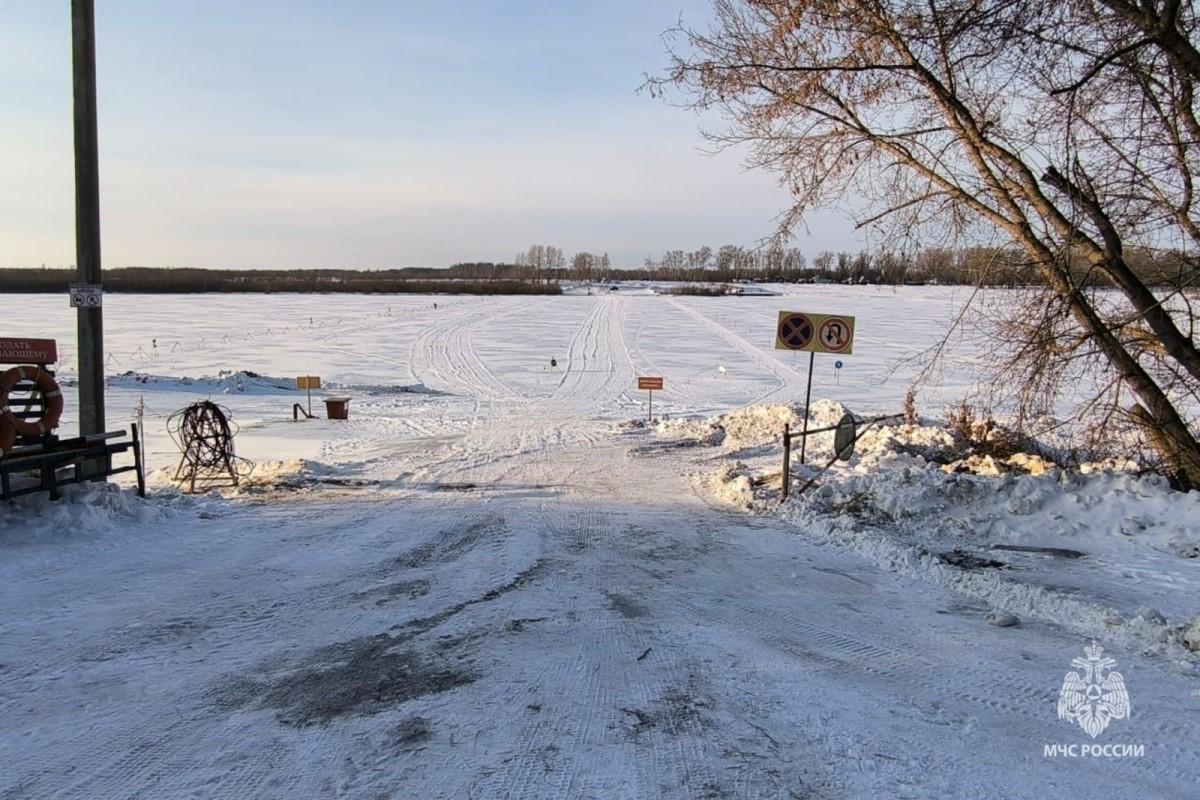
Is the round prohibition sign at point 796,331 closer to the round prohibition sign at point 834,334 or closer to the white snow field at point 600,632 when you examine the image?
the round prohibition sign at point 834,334

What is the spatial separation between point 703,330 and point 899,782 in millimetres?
51124

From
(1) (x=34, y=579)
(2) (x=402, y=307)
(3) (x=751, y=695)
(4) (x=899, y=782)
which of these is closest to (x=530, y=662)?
(3) (x=751, y=695)

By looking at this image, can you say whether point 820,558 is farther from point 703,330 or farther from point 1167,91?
point 703,330

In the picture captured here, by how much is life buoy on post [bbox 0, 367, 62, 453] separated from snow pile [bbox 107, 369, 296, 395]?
16.8 meters

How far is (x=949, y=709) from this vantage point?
4391mm

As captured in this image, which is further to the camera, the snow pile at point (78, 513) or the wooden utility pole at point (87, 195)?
the wooden utility pole at point (87, 195)

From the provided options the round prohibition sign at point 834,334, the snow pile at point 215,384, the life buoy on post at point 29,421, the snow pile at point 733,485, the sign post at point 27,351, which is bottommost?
the snow pile at point 215,384

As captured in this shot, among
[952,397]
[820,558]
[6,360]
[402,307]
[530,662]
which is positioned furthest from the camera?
[402,307]

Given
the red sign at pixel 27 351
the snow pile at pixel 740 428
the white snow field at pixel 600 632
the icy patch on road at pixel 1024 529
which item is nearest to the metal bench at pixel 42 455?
the red sign at pixel 27 351

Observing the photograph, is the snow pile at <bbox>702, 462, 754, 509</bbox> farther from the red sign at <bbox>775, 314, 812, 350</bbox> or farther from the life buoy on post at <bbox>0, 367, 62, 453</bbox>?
the life buoy on post at <bbox>0, 367, 62, 453</bbox>

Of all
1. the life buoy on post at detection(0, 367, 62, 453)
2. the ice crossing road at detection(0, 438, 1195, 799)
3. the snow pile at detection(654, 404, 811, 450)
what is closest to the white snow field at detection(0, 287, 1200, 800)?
the ice crossing road at detection(0, 438, 1195, 799)

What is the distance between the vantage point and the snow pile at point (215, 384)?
81.3ft

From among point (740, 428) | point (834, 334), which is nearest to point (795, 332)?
point (834, 334)

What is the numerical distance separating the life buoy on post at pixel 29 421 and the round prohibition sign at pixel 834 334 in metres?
9.35
